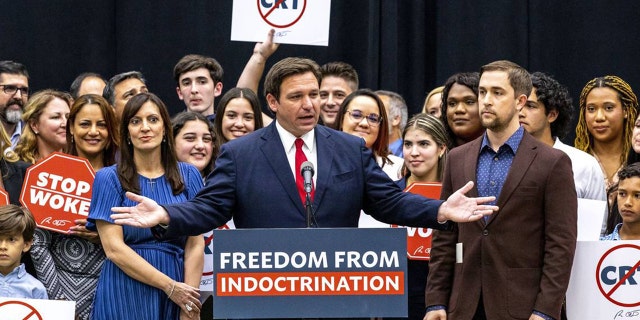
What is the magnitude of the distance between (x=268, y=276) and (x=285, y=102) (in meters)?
0.88

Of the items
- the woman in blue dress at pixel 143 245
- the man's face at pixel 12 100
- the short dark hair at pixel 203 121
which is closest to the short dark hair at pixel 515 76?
the woman in blue dress at pixel 143 245

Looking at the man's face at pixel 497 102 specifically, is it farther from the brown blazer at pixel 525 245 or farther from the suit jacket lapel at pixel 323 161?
the suit jacket lapel at pixel 323 161

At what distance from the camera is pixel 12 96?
7.14 m

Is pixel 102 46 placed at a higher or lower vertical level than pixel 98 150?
higher

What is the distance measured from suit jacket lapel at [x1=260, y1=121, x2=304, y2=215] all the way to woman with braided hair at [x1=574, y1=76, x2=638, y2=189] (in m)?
2.50

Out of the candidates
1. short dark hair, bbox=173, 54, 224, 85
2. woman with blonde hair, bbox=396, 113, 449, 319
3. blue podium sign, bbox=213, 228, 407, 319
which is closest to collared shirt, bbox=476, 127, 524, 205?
blue podium sign, bbox=213, 228, 407, 319

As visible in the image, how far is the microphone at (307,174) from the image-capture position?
13.8 ft

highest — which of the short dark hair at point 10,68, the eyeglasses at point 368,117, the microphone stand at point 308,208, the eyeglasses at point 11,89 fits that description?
the short dark hair at point 10,68

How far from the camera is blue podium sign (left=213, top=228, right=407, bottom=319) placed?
410 centimetres

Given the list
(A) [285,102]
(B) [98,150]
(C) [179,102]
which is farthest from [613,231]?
(C) [179,102]

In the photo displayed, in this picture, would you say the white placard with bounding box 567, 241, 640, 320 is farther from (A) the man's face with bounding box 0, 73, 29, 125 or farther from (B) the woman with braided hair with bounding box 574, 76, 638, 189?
(A) the man's face with bounding box 0, 73, 29, 125

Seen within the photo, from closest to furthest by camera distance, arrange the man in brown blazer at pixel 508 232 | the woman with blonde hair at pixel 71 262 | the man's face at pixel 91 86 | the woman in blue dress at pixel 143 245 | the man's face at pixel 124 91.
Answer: the man in brown blazer at pixel 508 232 → the woman in blue dress at pixel 143 245 → the woman with blonde hair at pixel 71 262 → the man's face at pixel 124 91 → the man's face at pixel 91 86

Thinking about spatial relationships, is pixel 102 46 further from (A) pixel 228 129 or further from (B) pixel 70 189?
(B) pixel 70 189

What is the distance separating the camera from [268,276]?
4.12m
